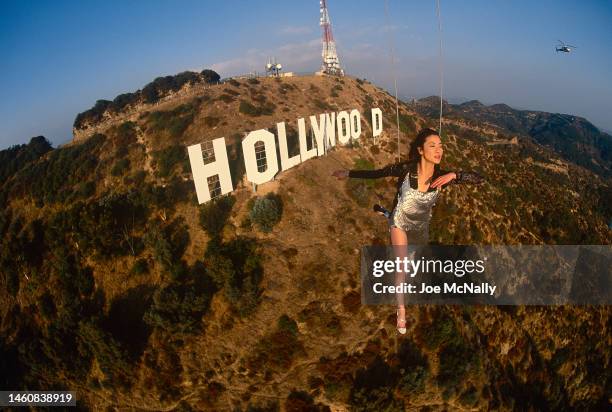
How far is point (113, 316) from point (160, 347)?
7551mm

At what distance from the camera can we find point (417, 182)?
12.6m

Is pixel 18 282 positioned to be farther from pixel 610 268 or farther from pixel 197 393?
pixel 610 268

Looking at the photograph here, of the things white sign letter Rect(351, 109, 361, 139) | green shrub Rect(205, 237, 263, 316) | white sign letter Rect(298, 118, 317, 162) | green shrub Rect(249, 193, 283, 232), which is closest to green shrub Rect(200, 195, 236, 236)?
green shrub Rect(205, 237, 263, 316)

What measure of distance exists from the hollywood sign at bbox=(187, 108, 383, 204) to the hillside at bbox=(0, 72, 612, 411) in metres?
4.65

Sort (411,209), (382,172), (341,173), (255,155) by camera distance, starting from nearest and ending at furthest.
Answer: (411,209)
(382,172)
(341,173)
(255,155)

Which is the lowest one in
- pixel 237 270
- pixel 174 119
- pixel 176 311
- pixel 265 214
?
pixel 176 311

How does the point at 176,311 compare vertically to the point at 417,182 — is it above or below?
below

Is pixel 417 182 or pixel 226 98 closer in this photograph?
pixel 417 182

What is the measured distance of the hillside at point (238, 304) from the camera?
31000 mm

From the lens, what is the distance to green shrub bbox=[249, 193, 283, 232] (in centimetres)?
3903

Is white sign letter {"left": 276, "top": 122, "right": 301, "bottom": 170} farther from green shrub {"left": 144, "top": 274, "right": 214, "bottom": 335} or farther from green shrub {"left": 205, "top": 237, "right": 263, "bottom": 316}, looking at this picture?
green shrub {"left": 144, "top": 274, "right": 214, "bottom": 335}

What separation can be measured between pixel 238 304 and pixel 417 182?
26.7 metres

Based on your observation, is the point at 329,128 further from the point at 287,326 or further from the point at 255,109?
the point at 287,326

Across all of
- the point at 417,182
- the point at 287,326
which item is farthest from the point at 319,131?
the point at 417,182
